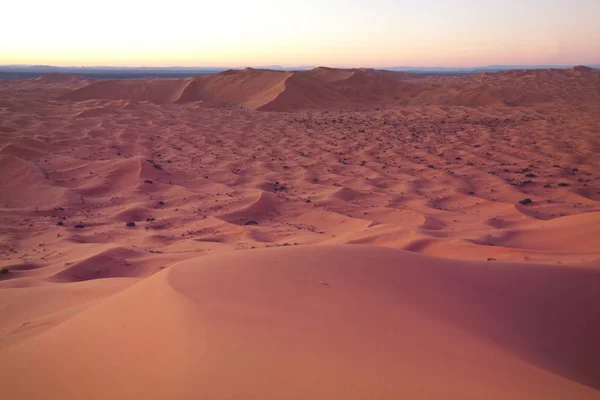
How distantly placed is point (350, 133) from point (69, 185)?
785 cm

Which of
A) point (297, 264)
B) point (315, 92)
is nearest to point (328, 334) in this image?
point (297, 264)

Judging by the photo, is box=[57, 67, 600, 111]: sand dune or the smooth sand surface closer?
the smooth sand surface

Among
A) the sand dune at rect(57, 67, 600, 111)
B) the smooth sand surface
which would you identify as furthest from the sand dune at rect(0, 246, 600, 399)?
the sand dune at rect(57, 67, 600, 111)

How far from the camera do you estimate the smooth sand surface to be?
74.1 inches

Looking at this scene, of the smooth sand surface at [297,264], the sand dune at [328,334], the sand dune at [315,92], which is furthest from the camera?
the sand dune at [315,92]

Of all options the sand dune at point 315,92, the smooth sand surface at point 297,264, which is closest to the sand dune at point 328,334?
the smooth sand surface at point 297,264

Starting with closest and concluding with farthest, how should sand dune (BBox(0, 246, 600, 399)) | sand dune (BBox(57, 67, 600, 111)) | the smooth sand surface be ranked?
sand dune (BBox(0, 246, 600, 399))
the smooth sand surface
sand dune (BBox(57, 67, 600, 111))

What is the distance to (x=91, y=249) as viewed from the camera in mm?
4559

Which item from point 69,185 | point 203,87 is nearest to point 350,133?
point 69,185

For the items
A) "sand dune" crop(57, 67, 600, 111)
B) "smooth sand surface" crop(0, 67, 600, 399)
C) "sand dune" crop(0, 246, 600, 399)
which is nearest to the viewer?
"sand dune" crop(0, 246, 600, 399)

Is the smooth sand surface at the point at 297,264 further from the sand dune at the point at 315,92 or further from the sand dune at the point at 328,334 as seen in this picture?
the sand dune at the point at 315,92

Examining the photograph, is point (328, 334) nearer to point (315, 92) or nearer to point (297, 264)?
point (297, 264)

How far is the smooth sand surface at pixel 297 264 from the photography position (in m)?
1.88

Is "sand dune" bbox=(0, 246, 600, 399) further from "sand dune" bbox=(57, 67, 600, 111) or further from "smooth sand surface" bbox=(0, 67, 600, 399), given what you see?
"sand dune" bbox=(57, 67, 600, 111)
